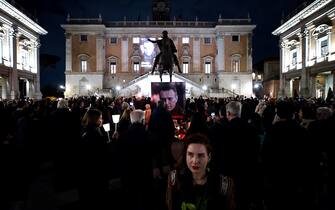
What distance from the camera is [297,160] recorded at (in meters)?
4.36

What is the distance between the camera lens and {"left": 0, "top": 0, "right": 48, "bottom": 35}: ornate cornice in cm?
3287

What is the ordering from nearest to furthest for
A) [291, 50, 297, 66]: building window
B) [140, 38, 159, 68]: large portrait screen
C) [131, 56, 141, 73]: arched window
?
1. [291, 50, 297, 66]: building window
2. [140, 38, 159, 68]: large portrait screen
3. [131, 56, 141, 73]: arched window

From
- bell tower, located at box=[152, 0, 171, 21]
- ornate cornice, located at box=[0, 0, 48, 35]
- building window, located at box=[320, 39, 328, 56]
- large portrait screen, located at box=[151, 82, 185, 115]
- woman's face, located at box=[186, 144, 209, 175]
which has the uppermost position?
bell tower, located at box=[152, 0, 171, 21]

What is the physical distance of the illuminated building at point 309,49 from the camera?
3050 cm

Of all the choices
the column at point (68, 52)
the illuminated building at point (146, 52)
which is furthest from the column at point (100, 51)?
the column at point (68, 52)

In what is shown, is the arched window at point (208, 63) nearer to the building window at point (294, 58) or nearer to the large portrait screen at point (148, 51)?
the large portrait screen at point (148, 51)

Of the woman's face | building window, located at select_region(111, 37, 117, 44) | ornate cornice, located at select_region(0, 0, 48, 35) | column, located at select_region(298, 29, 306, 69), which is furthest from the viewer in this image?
building window, located at select_region(111, 37, 117, 44)

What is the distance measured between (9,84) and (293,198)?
120 ft

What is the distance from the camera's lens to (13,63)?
3681 cm

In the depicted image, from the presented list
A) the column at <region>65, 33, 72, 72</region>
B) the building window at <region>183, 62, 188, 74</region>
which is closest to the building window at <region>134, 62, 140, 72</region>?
the building window at <region>183, 62, 188, 74</region>

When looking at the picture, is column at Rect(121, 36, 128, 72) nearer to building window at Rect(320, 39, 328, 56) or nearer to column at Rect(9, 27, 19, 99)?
column at Rect(9, 27, 19, 99)

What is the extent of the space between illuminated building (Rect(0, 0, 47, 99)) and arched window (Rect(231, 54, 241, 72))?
30.0 meters

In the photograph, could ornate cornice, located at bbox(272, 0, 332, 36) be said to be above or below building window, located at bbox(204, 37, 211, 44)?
below

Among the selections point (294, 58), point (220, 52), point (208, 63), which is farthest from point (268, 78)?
point (294, 58)
